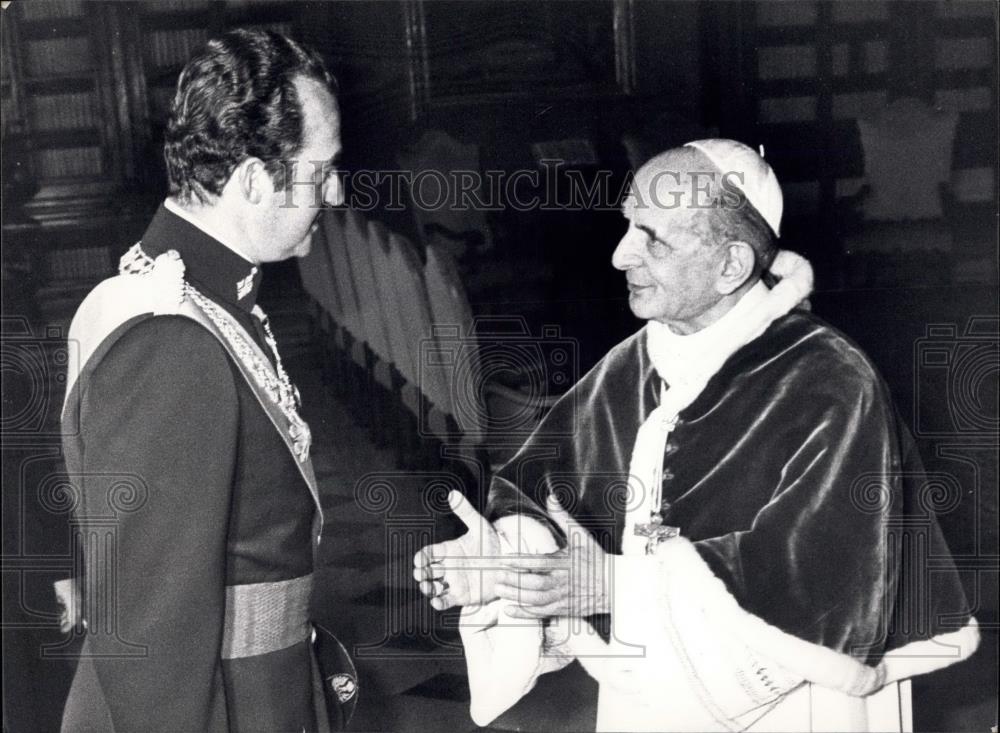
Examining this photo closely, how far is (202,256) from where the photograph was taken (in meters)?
2.62

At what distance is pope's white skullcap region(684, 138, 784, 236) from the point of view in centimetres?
287

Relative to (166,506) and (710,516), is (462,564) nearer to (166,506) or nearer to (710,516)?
(710,516)

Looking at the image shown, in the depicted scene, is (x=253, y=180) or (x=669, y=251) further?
(x=669, y=251)

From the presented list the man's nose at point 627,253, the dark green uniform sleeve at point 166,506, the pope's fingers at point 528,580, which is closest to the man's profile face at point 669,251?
the man's nose at point 627,253

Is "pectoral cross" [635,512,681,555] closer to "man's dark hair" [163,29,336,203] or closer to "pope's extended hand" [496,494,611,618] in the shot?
"pope's extended hand" [496,494,611,618]

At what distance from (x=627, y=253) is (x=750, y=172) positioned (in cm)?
38

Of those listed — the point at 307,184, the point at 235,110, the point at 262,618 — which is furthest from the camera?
the point at 307,184

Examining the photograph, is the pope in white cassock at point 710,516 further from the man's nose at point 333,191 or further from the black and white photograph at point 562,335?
the man's nose at point 333,191

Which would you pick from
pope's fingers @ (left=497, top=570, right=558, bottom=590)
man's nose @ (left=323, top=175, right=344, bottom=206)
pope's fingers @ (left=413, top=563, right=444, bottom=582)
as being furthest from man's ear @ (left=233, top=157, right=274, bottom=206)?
pope's fingers @ (left=497, top=570, right=558, bottom=590)

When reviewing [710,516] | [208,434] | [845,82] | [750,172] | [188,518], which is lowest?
[710,516]

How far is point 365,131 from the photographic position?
287cm

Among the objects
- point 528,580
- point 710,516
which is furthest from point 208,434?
point 710,516

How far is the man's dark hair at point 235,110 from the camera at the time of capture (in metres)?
2.71

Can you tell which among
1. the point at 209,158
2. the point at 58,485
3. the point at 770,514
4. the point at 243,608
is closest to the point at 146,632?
the point at 243,608
